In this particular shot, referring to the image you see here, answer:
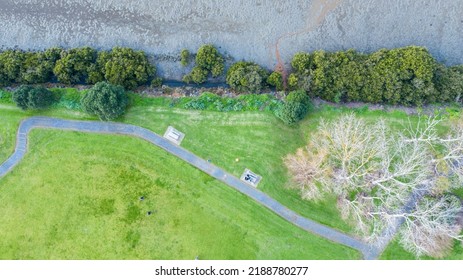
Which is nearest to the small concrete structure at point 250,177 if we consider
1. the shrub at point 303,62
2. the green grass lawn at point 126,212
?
the green grass lawn at point 126,212

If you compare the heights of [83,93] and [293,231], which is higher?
[83,93]

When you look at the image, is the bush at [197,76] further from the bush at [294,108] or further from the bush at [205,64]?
the bush at [294,108]

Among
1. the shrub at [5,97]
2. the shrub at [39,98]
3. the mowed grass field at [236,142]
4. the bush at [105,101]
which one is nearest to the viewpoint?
the bush at [105,101]

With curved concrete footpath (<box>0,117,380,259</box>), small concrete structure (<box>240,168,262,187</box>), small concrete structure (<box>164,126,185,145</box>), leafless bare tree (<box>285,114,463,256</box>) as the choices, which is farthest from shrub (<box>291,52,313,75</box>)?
small concrete structure (<box>164,126,185,145</box>)

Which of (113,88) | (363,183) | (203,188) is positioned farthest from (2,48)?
(363,183)

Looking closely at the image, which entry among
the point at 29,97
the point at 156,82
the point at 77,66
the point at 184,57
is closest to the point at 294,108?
the point at 184,57

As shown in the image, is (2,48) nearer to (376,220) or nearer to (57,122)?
(57,122)

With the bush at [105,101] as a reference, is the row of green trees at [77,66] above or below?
above
